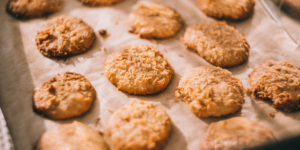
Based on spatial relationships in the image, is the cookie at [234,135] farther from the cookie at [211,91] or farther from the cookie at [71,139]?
the cookie at [71,139]

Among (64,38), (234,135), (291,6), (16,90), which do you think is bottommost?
(16,90)

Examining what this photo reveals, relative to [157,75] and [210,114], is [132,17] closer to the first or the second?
[157,75]

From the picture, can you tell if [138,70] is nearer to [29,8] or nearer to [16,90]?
[16,90]

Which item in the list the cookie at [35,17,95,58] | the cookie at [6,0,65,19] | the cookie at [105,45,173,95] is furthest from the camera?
the cookie at [6,0,65,19]

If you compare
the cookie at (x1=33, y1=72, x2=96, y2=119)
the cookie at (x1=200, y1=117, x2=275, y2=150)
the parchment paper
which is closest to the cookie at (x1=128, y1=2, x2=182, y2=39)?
the parchment paper

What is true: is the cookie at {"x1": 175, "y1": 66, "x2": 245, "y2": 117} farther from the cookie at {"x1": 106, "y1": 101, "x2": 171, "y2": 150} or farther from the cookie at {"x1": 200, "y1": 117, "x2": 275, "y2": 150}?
the cookie at {"x1": 106, "y1": 101, "x2": 171, "y2": 150}

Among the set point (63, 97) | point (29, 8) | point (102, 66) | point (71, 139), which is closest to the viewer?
point (71, 139)

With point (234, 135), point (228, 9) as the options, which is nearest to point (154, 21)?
point (228, 9)
